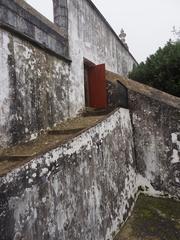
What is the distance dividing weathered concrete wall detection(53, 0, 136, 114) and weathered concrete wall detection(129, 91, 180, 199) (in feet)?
5.31

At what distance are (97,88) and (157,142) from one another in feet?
8.91

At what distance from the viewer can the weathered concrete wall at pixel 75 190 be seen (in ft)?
12.2

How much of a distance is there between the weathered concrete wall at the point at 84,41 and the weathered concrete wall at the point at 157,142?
1619 mm

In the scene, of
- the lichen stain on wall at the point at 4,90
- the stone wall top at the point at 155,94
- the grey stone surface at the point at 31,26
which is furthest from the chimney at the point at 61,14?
the lichen stain on wall at the point at 4,90

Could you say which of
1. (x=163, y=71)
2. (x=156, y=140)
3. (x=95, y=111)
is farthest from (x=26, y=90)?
(x=163, y=71)

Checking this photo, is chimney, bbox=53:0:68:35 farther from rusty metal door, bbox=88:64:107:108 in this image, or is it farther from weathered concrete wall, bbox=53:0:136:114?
rusty metal door, bbox=88:64:107:108

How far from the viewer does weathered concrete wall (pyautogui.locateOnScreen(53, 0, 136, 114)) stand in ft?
28.2

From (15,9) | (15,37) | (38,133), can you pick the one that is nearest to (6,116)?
(38,133)

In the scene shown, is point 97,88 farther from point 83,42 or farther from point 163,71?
point 163,71

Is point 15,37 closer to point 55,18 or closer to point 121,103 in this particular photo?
point 55,18

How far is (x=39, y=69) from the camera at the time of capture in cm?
668

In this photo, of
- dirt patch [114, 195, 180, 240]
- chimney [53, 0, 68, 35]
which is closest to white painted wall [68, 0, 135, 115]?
chimney [53, 0, 68, 35]

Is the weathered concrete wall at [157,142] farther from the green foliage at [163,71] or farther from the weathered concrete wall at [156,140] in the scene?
the green foliage at [163,71]

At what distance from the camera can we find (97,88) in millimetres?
9594
